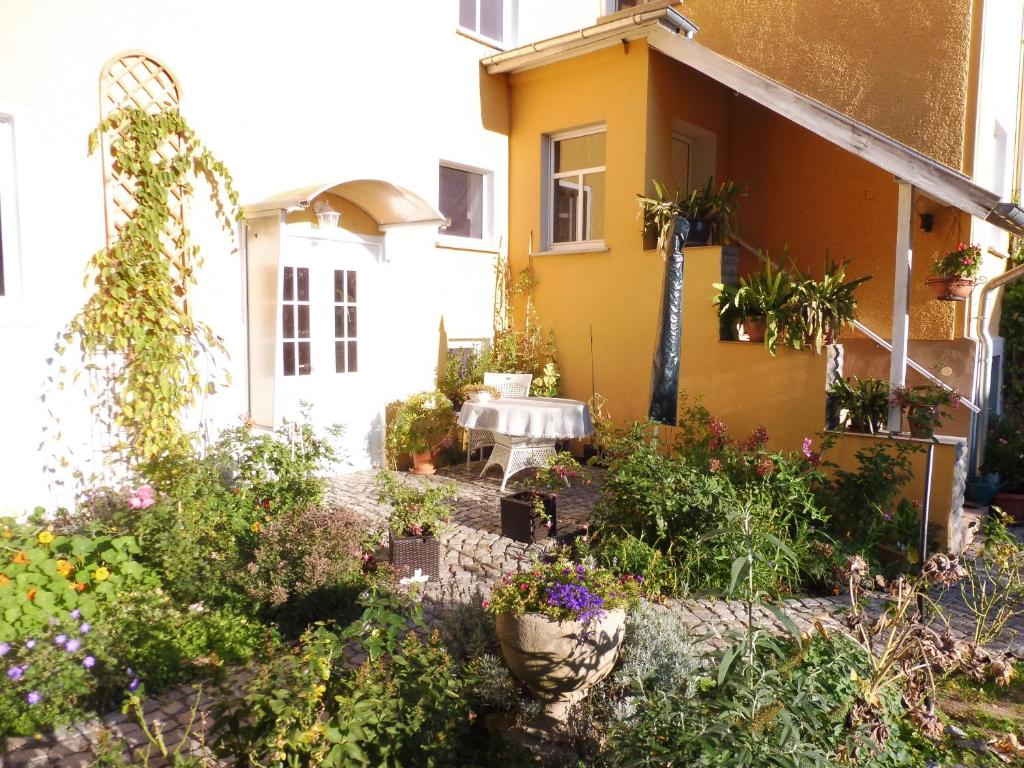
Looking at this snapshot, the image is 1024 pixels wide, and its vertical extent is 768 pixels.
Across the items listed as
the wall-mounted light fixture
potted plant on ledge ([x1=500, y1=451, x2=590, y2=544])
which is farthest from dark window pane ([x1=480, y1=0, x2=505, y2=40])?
potted plant on ledge ([x1=500, y1=451, x2=590, y2=544])

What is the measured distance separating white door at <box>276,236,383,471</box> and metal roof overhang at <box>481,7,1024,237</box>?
3.47m

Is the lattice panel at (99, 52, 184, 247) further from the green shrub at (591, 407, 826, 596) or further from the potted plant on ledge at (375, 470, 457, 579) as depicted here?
the green shrub at (591, 407, 826, 596)

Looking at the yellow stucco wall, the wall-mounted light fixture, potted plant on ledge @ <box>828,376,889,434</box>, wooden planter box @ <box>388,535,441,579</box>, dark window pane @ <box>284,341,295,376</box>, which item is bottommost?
wooden planter box @ <box>388,535,441,579</box>

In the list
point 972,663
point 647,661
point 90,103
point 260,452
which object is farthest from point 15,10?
point 972,663

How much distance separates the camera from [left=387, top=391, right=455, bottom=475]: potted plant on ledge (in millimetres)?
8203

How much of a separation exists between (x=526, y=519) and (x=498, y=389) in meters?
2.93

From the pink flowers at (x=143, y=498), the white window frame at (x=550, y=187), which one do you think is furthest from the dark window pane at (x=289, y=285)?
the white window frame at (x=550, y=187)

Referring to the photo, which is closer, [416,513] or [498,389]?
[416,513]

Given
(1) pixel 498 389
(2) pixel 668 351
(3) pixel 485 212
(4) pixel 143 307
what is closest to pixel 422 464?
(1) pixel 498 389

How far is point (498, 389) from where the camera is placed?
8.52 metres

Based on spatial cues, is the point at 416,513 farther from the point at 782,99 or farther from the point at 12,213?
the point at 782,99

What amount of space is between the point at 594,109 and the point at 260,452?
616 centimetres

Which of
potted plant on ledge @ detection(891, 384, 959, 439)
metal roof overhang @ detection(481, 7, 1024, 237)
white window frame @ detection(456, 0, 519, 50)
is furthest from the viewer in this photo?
white window frame @ detection(456, 0, 519, 50)

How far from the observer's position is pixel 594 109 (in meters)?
9.06
